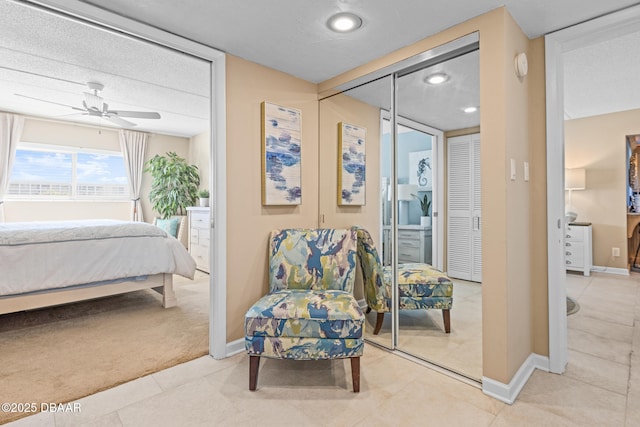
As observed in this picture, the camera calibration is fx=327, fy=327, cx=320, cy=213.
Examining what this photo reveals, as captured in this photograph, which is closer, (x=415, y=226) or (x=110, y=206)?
(x=415, y=226)

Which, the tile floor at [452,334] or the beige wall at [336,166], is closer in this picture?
the tile floor at [452,334]

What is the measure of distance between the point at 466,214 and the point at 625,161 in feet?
14.7

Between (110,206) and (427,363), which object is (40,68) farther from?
(427,363)

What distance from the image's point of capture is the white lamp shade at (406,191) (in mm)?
2438

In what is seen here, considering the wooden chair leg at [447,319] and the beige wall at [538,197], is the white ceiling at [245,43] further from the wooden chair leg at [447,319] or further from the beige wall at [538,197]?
the wooden chair leg at [447,319]

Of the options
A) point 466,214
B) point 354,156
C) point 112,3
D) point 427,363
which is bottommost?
point 427,363

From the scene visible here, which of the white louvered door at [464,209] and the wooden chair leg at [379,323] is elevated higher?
the white louvered door at [464,209]

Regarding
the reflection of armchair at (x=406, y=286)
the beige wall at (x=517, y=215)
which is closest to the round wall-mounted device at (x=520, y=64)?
the beige wall at (x=517, y=215)

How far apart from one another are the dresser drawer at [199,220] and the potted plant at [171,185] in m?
0.67


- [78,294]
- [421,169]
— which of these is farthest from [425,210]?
[78,294]

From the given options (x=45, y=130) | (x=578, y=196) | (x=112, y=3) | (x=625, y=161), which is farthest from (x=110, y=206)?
(x=625, y=161)

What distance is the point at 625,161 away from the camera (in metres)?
4.80

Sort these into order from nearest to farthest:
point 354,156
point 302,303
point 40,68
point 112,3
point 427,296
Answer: point 112,3 → point 302,303 → point 427,296 → point 354,156 → point 40,68

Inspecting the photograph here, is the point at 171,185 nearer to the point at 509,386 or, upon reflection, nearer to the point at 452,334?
A: the point at 452,334
